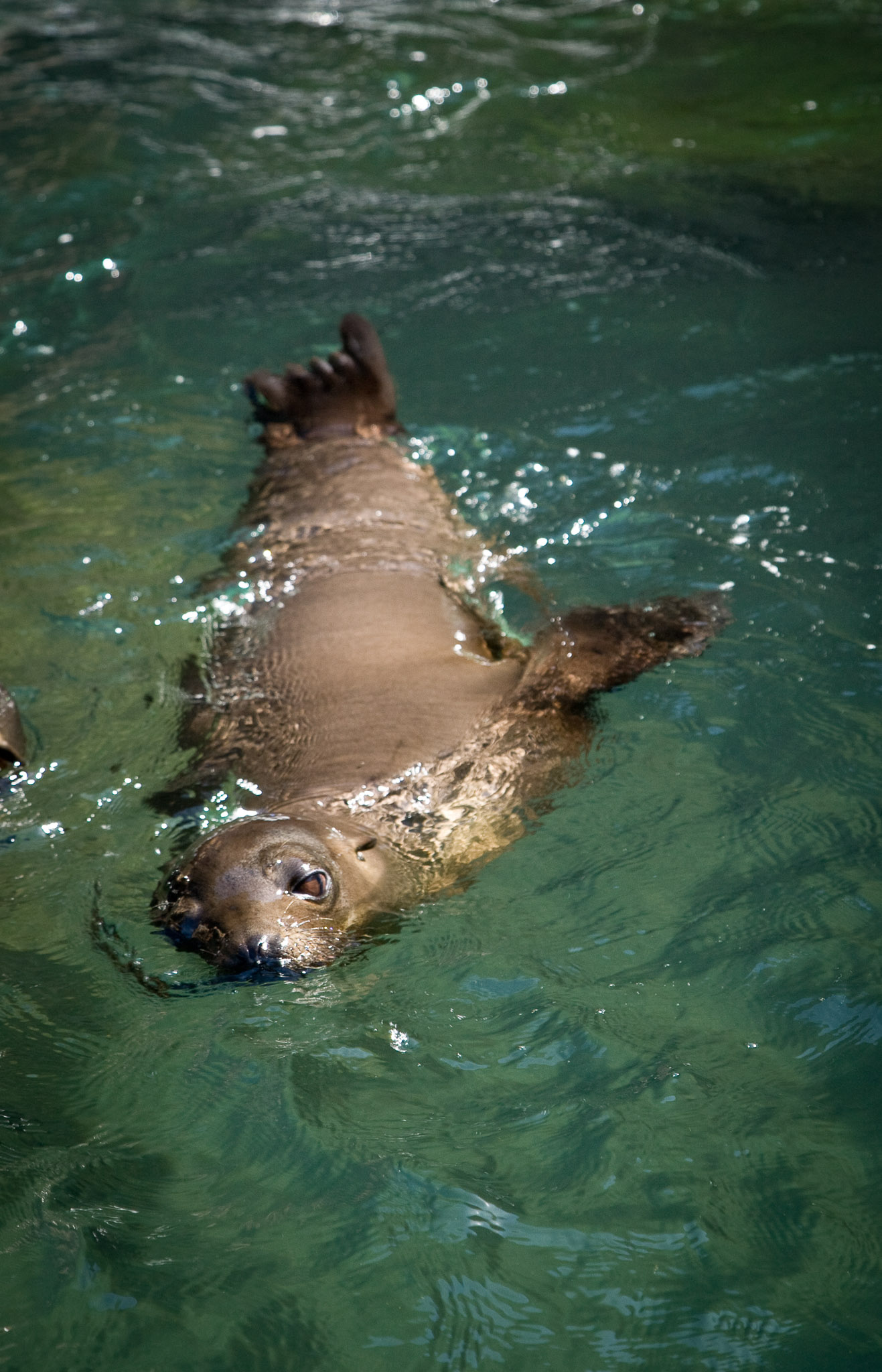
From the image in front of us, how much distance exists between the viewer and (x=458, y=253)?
7.55 metres

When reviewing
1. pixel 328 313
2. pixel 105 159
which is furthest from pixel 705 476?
pixel 105 159

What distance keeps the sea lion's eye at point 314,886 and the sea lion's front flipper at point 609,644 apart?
1.19 meters

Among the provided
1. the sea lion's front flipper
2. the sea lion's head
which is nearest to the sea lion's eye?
the sea lion's head

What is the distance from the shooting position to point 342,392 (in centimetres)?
610

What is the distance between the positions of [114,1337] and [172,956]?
108cm

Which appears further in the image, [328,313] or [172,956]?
[328,313]

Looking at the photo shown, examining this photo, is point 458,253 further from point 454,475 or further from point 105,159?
point 105,159

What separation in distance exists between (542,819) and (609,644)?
2.89ft

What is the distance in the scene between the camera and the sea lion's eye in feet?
11.2

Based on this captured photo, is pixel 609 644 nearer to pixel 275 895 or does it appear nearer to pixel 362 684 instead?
pixel 362 684

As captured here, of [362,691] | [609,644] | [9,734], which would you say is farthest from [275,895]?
[609,644]

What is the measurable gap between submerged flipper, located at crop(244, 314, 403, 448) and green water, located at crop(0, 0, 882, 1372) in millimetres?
260

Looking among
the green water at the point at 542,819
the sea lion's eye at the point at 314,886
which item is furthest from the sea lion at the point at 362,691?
the green water at the point at 542,819

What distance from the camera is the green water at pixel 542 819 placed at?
2.80 m
